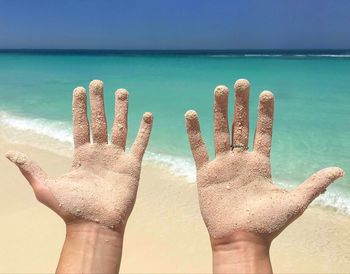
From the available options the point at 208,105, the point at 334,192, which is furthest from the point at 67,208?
the point at 208,105

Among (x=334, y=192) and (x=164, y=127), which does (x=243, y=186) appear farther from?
(x=164, y=127)

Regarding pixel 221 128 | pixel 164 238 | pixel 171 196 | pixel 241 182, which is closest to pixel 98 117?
pixel 221 128

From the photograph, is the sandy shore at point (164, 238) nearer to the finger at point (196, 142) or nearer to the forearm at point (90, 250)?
the forearm at point (90, 250)

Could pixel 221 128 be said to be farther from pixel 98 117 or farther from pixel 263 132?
pixel 98 117

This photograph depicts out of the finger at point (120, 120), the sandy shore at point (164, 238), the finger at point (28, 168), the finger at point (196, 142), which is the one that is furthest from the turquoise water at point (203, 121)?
the finger at point (28, 168)

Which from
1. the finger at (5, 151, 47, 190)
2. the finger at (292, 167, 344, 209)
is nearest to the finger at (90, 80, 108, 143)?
the finger at (5, 151, 47, 190)

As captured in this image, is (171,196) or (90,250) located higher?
(90,250)
